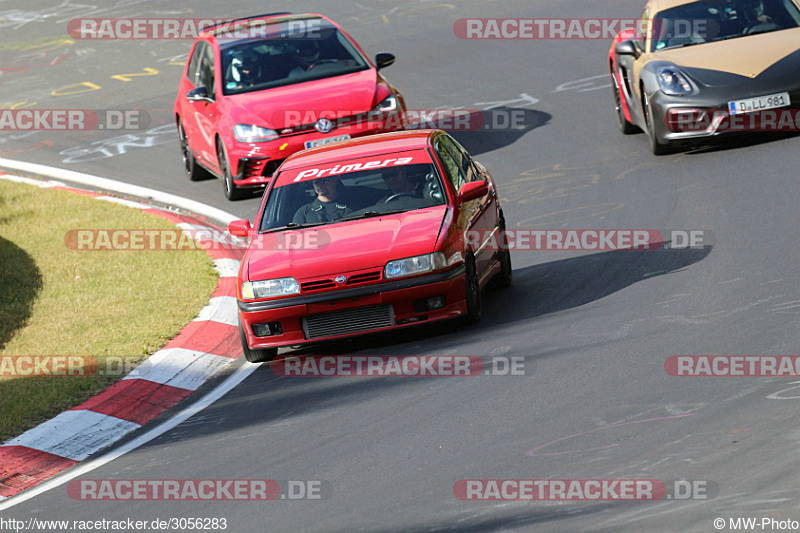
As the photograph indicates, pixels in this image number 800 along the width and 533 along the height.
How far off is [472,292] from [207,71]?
774cm

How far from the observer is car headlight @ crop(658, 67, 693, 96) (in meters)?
13.3

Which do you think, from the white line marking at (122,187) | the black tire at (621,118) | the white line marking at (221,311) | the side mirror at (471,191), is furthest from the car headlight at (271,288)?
the black tire at (621,118)

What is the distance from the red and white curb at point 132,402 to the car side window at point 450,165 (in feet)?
6.92

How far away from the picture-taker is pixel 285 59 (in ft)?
50.2

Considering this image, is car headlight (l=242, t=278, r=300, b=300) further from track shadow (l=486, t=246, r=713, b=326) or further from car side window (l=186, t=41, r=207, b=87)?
car side window (l=186, t=41, r=207, b=87)

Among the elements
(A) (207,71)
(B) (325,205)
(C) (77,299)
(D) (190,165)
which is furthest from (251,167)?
(B) (325,205)

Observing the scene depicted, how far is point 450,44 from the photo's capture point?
74.4 feet

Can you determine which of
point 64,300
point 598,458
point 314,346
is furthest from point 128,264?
point 598,458

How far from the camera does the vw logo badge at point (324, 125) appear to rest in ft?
46.5

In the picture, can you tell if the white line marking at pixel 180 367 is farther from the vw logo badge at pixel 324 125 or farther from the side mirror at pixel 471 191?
the vw logo badge at pixel 324 125

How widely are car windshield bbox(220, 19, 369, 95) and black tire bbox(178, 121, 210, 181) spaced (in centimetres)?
156

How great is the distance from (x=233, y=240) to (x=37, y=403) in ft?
16.7

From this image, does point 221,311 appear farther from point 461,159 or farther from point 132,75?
point 132,75

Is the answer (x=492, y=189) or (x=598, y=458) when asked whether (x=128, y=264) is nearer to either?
(x=492, y=189)
